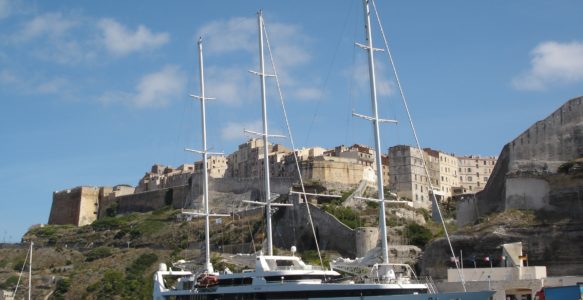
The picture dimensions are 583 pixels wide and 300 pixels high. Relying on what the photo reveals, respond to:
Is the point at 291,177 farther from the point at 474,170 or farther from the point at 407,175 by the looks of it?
the point at 474,170

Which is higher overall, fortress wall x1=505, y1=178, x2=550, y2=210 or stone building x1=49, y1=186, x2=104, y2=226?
stone building x1=49, y1=186, x2=104, y2=226

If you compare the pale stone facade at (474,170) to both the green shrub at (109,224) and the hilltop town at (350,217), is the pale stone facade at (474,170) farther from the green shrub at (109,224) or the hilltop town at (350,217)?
the green shrub at (109,224)

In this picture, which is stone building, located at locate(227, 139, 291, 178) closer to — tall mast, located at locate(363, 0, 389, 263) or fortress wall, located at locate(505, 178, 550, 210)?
fortress wall, located at locate(505, 178, 550, 210)

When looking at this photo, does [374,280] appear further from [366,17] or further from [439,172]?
[439,172]

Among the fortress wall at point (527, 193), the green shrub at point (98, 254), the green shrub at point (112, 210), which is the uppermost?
the green shrub at point (112, 210)

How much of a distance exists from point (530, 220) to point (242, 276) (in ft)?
55.9

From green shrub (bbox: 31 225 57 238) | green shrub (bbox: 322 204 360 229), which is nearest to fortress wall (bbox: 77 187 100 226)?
green shrub (bbox: 31 225 57 238)

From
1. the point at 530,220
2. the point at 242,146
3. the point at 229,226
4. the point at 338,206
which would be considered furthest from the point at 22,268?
the point at 530,220

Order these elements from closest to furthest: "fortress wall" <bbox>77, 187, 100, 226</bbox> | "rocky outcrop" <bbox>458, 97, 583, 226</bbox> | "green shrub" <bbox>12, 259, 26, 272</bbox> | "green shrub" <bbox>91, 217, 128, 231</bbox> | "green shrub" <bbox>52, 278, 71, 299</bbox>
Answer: "rocky outcrop" <bbox>458, 97, 583, 226</bbox> < "green shrub" <bbox>52, 278, 71, 299</bbox> < "green shrub" <bbox>12, 259, 26, 272</bbox> < "green shrub" <bbox>91, 217, 128, 231</bbox> < "fortress wall" <bbox>77, 187, 100, 226</bbox>

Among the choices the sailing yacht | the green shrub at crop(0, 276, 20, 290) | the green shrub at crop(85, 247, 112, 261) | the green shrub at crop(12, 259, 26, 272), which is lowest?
the sailing yacht

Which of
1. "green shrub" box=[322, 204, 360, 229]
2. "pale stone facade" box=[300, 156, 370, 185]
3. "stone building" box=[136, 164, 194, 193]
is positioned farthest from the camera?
"stone building" box=[136, 164, 194, 193]

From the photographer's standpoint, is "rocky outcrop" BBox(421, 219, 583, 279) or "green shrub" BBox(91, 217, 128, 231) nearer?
"rocky outcrop" BBox(421, 219, 583, 279)

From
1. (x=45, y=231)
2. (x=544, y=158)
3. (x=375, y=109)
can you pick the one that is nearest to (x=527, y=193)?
(x=544, y=158)

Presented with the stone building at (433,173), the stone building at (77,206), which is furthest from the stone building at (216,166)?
the stone building at (433,173)
